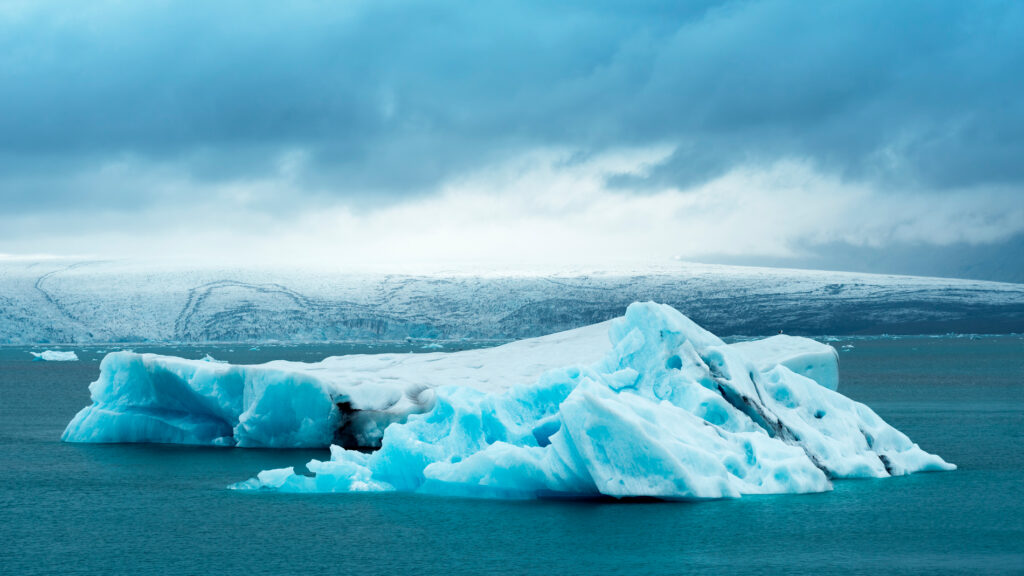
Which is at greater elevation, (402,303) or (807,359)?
(807,359)

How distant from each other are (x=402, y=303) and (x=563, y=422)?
171 ft

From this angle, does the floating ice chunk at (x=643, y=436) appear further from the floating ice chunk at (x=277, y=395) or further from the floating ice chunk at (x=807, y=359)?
the floating ice chunk at (x=807, y=359)

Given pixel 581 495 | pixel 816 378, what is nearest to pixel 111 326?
pixel 816 378

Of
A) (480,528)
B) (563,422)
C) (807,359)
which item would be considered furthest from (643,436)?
(807,359)

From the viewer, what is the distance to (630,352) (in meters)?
11.4

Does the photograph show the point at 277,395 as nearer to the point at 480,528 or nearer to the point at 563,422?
the point at 563,422

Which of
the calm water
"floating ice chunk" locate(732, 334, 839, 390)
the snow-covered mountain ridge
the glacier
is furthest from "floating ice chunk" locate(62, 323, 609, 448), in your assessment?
the snow-covered mountain ridge

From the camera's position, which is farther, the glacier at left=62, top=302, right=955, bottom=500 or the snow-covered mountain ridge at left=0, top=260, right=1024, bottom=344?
the snow-covered mountain ridge at left=0, top=260, right=1024, bottom=344

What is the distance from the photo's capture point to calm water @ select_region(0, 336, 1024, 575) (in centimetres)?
748

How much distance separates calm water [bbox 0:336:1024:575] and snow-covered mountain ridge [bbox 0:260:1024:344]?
44031 mm

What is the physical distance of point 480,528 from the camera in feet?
28.4

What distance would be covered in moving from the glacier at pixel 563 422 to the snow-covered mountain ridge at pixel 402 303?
135 ft

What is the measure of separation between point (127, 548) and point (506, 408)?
13.4 feet

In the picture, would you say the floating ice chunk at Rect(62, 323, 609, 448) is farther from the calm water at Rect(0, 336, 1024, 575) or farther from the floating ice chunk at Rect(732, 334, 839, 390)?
the floating ice chunk at Rect(732, 334, 839, 390)
